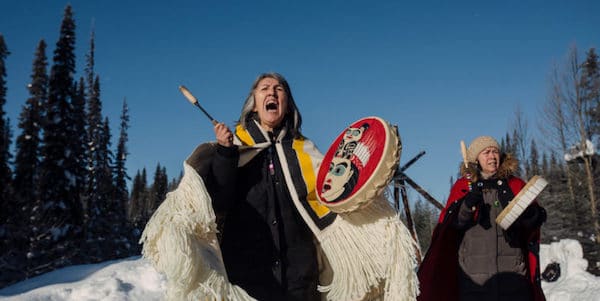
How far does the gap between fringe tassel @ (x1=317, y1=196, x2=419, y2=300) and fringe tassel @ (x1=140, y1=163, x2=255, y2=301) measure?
531mm

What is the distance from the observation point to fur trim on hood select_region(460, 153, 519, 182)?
193 inches

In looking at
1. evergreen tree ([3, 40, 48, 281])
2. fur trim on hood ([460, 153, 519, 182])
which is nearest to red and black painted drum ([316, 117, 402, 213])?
fur trim on hood ([460, 153, 519, 182])

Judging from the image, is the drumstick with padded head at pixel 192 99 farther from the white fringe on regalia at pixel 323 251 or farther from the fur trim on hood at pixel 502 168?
the fur trim on hood at pixel 502 168

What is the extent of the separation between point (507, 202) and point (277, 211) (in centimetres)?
291

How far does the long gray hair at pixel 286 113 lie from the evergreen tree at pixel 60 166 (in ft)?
68.4

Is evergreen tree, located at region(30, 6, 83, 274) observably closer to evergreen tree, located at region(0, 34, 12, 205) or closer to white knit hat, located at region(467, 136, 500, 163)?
evergreen tree, located at region(0, 34, 12, 205)

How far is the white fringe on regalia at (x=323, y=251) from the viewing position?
2326 mm

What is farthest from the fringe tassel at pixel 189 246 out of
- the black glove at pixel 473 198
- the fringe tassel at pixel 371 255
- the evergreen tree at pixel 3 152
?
the evergreen tree at pixel 3 152

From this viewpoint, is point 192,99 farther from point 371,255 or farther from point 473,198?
point 473,198

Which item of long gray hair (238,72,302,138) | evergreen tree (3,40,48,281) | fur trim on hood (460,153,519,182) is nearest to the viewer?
long gray hair (238,72,302,138)

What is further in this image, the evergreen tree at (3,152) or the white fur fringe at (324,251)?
the evergreen tree at (3,152)

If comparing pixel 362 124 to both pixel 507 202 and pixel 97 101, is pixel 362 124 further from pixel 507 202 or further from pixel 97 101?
pixel 97 101

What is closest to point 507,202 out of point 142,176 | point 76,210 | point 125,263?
point 125,263

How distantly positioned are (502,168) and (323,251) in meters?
2.90
